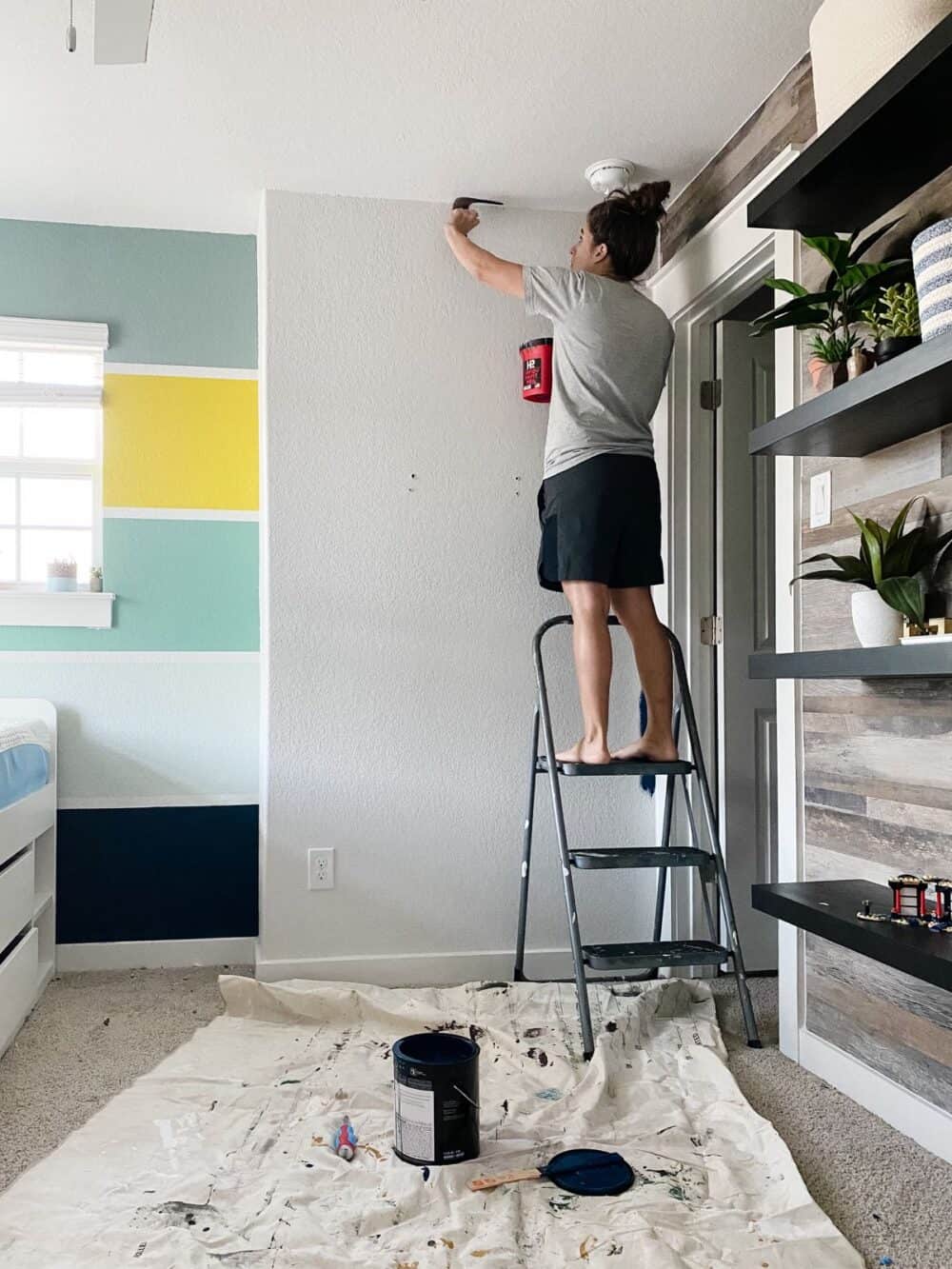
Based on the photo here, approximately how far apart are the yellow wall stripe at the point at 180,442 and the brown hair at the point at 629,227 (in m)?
1.26

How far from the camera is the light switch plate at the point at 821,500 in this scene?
2449 mm

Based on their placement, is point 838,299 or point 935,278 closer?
point 935,278

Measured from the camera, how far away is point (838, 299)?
86.8 inches

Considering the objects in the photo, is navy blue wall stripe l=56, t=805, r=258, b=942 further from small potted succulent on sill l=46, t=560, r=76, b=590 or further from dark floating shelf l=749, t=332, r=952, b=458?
dark floating shelf l=749, t=332, r=952, b=458

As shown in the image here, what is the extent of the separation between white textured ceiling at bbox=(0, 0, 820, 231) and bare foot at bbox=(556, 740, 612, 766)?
1632mm

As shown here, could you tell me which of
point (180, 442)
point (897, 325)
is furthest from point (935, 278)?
point (180, 442)

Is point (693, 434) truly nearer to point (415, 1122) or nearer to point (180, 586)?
point (180, 586)

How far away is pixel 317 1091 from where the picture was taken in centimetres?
233

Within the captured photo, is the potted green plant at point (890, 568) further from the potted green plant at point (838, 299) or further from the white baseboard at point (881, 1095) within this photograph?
the white baseboard at point (881, 1095)

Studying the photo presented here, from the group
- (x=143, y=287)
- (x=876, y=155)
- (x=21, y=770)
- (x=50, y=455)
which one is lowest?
(x=21, y=770)

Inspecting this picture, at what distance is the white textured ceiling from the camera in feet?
8.10

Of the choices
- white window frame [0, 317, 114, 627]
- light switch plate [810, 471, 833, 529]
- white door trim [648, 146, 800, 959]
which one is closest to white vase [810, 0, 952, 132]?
light switch plate [810, 471, 833, 529]

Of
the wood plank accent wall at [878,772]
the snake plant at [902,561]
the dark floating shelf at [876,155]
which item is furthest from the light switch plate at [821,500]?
the dark floating shelf at [876,155]

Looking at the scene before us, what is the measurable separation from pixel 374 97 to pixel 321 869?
2.10 m
